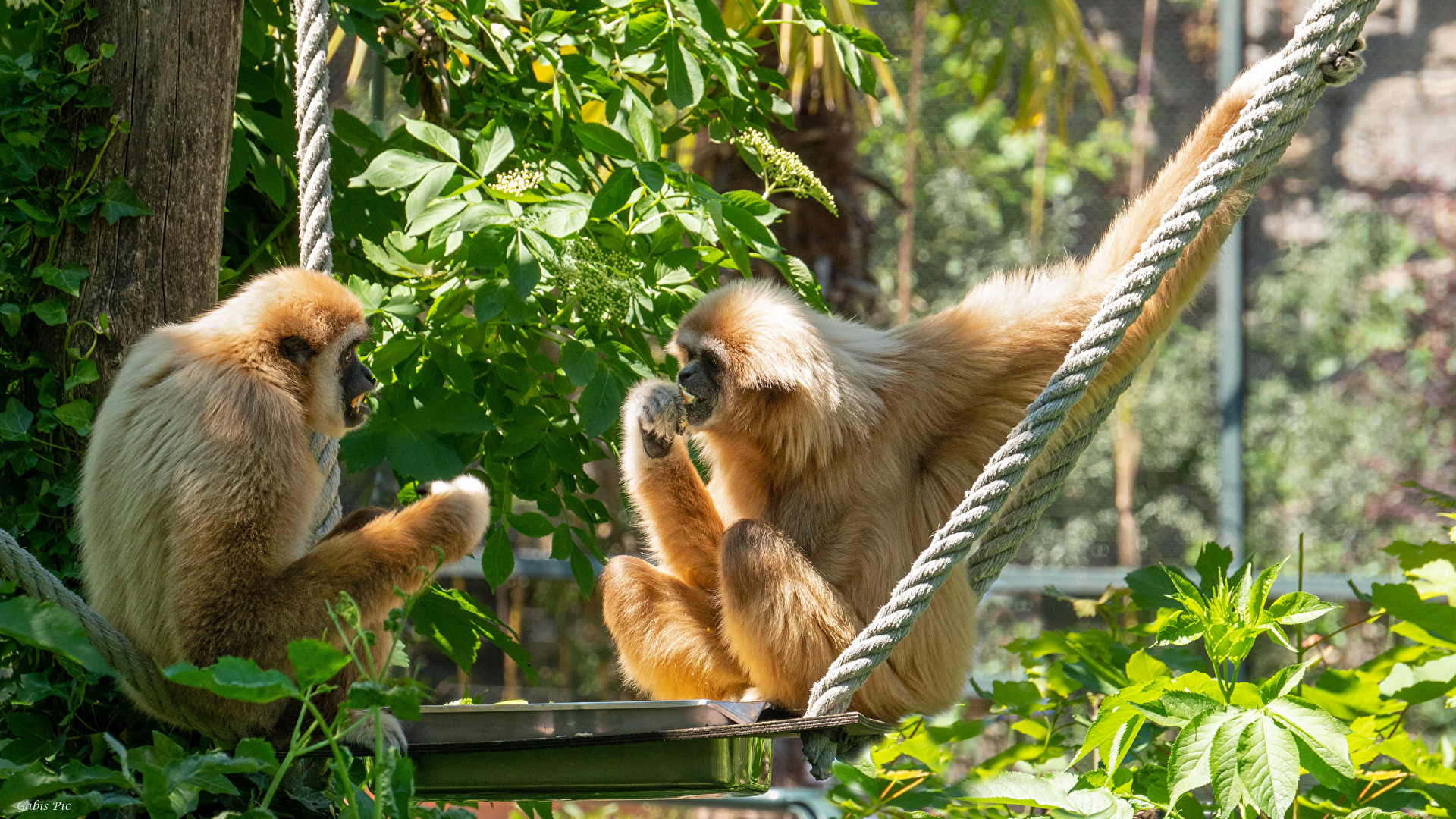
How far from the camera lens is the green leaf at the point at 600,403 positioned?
2.75 meters

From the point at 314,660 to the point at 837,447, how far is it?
151 cm

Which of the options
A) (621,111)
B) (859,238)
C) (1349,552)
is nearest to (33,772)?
(621,111)

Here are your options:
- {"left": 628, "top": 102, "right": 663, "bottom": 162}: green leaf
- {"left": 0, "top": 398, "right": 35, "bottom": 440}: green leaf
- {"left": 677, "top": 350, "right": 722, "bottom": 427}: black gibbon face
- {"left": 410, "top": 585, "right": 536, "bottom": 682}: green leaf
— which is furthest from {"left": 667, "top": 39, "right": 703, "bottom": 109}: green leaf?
{"left": 0, "top": 398, "right": 35, "bottom": 440}: green leaf

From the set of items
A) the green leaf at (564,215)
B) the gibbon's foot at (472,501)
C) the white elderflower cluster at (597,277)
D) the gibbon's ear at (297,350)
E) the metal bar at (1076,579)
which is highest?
the green leaf at (564,215)

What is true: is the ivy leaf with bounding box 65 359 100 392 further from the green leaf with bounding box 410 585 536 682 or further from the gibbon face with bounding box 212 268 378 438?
the green leaf with bounding box 410 585 536 682

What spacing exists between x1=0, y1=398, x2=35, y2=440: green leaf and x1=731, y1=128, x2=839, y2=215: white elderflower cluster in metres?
1.94

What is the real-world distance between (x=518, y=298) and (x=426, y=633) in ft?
3.28

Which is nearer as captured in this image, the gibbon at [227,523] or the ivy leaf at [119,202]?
the gibbon at [227,523]

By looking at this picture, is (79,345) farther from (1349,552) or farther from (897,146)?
(897,146)

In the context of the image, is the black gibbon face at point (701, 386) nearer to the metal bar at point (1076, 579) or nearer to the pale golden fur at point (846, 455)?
the pale golden fur at point (846, 455)

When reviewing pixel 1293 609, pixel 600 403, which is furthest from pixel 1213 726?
pixel 600 403

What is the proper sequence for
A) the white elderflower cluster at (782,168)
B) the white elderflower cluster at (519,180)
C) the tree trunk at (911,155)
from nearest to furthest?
the white elderflower cluster at (519,180) → the white elderflower cluster at (782,168) → the tree trunk at (911,155)

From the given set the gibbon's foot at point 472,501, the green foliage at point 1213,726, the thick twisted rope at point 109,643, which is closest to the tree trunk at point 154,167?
the thick twisted rope at point 109,643

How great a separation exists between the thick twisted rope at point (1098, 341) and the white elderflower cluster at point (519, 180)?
4.40 ft
